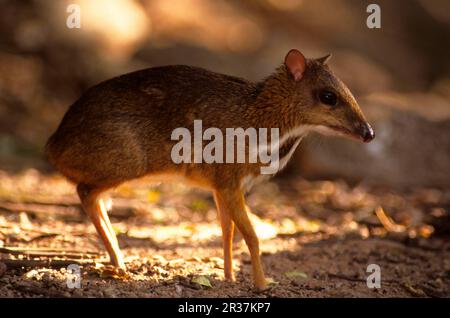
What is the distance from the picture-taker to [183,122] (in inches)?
266

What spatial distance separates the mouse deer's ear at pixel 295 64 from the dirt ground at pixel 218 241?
5.61 feet

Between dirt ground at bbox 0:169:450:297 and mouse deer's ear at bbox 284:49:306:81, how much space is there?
1.71m

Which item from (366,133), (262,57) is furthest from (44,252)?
(262,57)

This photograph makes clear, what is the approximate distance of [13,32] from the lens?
47.3ft

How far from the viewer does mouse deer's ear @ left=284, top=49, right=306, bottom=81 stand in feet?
22.0

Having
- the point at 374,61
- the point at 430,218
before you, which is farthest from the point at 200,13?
the point at 430,218

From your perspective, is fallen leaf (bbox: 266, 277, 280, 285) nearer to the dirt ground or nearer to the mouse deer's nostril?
the dirt ground

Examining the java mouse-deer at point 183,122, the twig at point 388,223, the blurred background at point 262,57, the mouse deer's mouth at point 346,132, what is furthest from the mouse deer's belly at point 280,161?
the twig at point 388,223

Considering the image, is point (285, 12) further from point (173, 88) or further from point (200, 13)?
point (173, 88)

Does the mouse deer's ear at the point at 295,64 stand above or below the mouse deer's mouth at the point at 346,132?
above

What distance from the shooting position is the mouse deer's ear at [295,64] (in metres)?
6.69

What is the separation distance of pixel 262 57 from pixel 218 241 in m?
7.71

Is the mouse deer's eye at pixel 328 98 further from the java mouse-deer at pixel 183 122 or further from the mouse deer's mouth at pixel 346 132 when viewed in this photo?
the mouse deer's mouth at pixel 346 132
